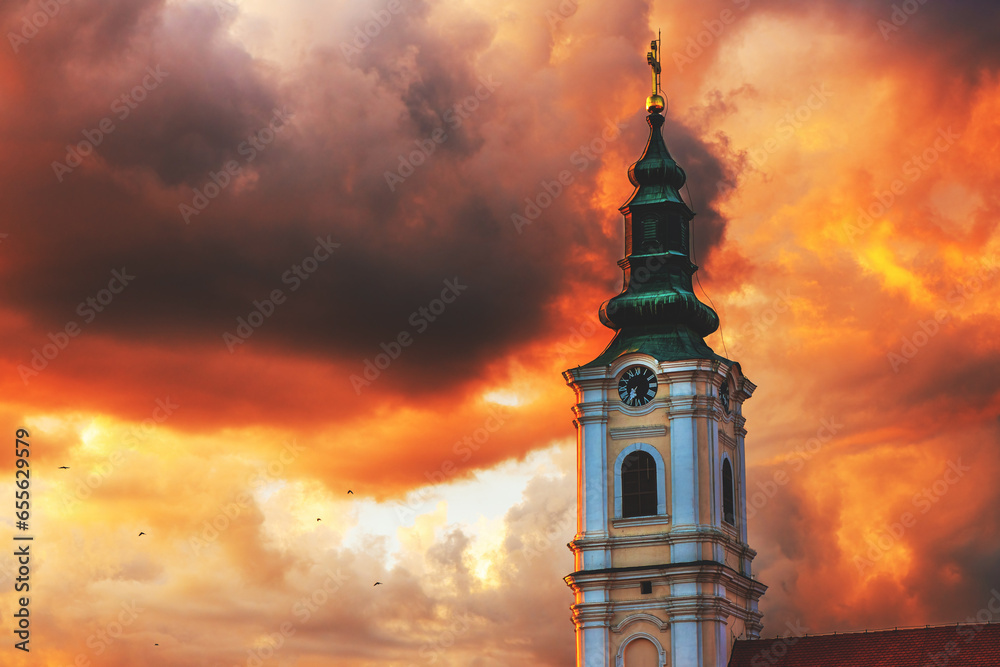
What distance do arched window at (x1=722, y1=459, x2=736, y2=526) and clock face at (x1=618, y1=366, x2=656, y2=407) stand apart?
388cm

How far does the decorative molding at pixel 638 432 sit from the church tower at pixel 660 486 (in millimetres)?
49

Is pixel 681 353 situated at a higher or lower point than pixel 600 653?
higher

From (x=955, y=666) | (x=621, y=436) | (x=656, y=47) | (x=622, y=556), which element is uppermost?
(x=656, y=47)

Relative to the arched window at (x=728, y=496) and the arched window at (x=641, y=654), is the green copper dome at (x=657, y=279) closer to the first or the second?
the arched window at (x=728, y=496)

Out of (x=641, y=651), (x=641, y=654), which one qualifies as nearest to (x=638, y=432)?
(x=641, y=651)

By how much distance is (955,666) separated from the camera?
58969mm

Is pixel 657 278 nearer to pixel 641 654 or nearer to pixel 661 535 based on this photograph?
pixel 661 535

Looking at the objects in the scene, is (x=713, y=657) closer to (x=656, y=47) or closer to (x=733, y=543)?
(x=733, y=543)

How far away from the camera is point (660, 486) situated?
6450cm

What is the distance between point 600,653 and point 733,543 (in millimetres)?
6307

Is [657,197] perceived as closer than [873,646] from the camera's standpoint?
No

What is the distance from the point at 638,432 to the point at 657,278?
622 centimetres

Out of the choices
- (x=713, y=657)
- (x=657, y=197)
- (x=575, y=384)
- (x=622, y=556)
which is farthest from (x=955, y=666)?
(x=657, y=197)

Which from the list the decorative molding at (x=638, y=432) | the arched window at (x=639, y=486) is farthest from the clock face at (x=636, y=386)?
the arched window at (x=639, y=486)
